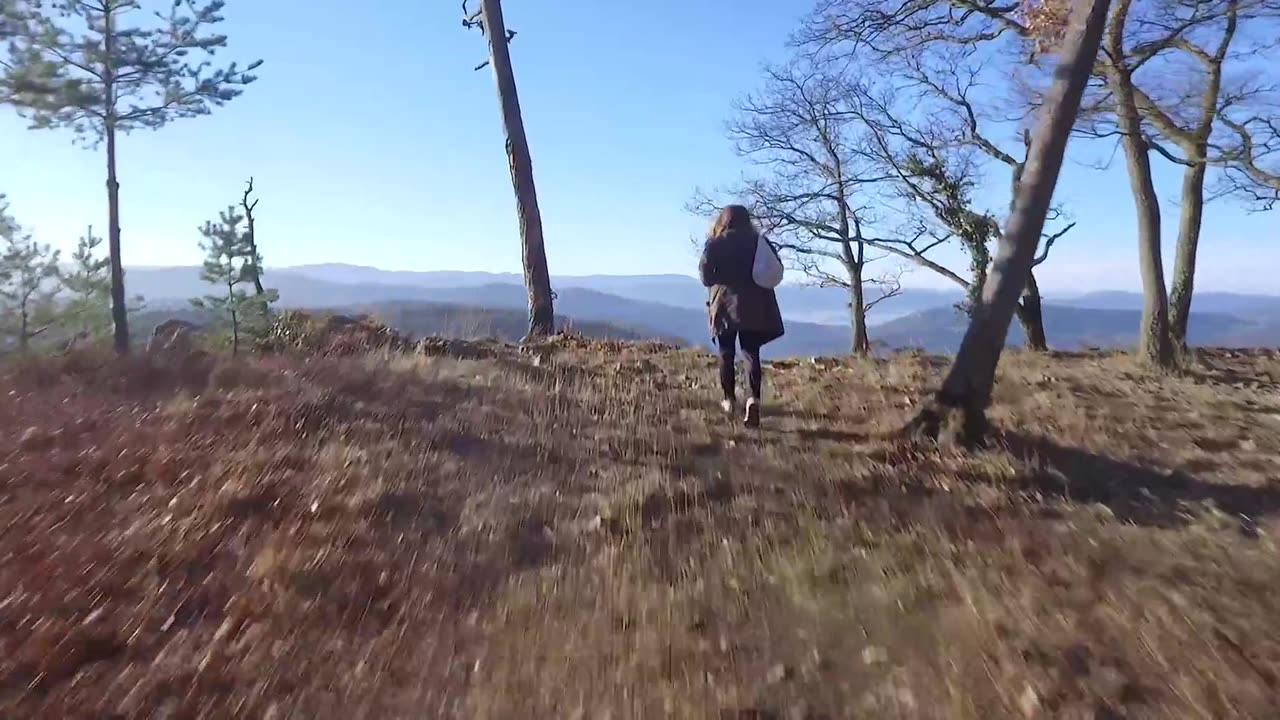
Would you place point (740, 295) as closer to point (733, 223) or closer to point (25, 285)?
point (733, 223)

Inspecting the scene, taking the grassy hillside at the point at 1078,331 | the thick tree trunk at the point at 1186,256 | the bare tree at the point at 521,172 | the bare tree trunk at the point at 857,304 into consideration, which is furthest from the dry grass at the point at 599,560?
the bare tree trunk at the point at 857,304

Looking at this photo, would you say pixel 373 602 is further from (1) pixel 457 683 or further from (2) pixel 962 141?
(2) pixel 962 141

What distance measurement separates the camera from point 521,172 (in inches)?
510

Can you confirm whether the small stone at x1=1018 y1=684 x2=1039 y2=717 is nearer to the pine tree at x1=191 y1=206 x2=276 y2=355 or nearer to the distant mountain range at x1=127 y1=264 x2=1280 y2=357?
the distant mountain range at x1=127 y1=264 x2=1280 y2=357

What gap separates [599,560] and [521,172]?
9277 millimetres

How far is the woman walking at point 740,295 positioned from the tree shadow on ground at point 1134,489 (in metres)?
1.84

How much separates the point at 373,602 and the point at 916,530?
→ 2.52m

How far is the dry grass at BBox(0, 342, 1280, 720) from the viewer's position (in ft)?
10.9

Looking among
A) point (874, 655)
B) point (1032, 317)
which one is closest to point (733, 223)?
→ point (874, 655)

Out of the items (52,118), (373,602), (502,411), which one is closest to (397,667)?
(373,602)

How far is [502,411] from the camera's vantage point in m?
7.06

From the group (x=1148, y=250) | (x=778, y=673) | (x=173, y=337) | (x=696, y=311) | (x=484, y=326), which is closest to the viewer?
(x=778, y=673)

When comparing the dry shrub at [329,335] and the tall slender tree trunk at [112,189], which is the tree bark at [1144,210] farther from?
the tall slender tree trunk at [112,189]

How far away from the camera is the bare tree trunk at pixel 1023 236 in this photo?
244 inches
